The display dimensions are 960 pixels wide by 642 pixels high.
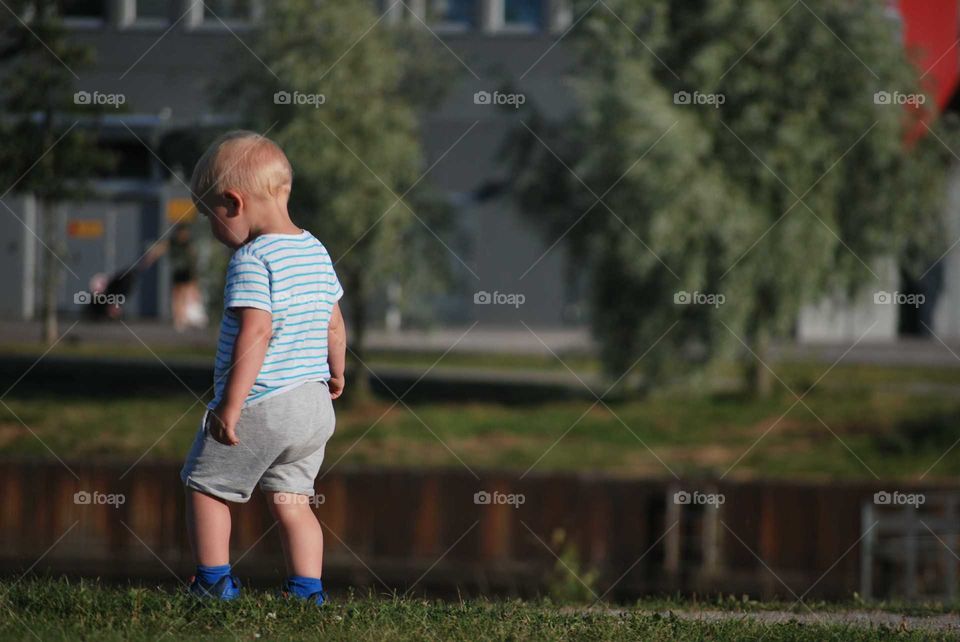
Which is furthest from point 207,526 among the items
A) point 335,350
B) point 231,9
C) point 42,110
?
point 231,9

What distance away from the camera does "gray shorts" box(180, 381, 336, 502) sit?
439cm

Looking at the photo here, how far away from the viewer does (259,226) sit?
4.54 meters

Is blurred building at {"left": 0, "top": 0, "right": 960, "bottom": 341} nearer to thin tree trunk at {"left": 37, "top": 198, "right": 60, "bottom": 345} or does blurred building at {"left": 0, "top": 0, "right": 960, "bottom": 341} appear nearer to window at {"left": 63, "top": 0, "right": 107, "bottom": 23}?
window at {"left": 63, "top": 0, "right": 107, "bottom": 23}

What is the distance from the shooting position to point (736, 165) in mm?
20188

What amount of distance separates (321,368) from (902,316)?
30.2 meters

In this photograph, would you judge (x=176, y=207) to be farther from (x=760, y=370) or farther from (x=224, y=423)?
(x=224, y=423)

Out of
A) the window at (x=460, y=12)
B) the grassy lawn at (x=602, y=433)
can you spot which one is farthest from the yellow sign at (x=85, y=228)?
the grassy lawn at (x=602, y=433)

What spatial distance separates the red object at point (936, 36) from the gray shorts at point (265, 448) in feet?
58.6

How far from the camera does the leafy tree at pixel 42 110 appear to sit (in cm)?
1891

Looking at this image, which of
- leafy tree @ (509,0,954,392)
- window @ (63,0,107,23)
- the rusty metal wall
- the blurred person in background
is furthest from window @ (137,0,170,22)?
the rusty metal wall

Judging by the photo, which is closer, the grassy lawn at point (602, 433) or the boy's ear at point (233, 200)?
the boy's ear at point (233, 200)

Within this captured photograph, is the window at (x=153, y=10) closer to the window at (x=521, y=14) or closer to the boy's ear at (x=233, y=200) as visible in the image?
the window at (x=521, y=14)

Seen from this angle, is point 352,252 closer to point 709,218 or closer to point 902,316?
point 709,218

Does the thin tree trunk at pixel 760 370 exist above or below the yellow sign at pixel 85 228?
below
